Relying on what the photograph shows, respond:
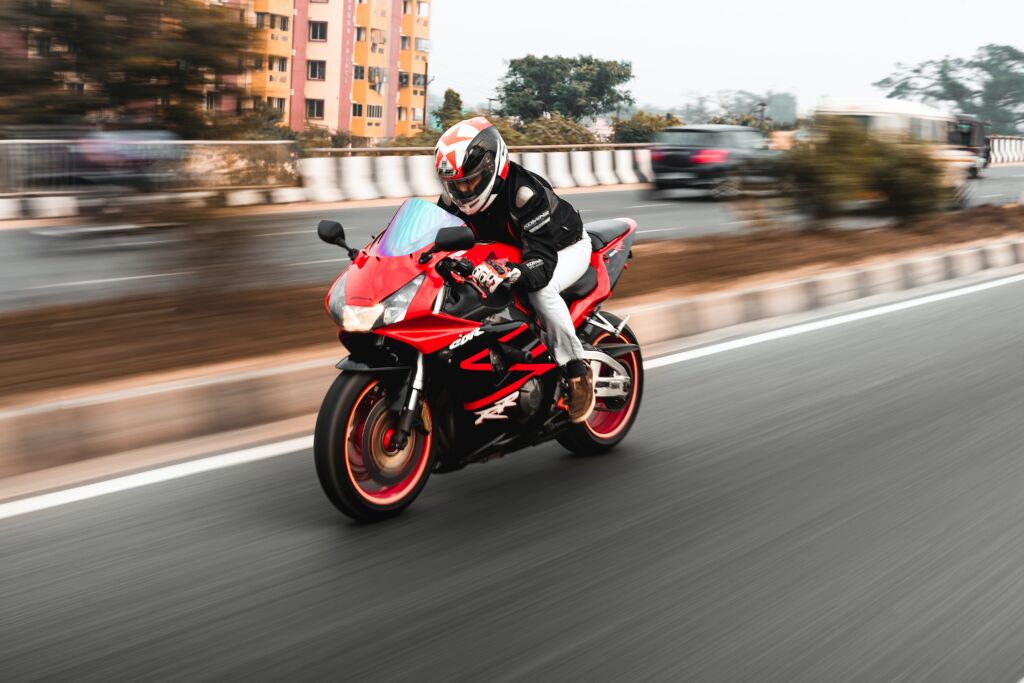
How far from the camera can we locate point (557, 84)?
74.9m

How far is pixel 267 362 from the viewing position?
23.9 ft

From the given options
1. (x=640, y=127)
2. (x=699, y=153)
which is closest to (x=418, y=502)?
(x=699, y=153)

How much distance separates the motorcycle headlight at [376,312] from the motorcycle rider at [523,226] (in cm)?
37

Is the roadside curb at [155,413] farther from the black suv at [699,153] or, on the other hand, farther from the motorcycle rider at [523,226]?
the black suv at [699,153]

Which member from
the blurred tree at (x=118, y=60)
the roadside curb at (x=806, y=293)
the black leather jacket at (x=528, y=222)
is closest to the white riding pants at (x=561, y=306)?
the black leather jacket at (x=528, y=222)

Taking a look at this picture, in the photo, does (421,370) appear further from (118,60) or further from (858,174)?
(858,174)

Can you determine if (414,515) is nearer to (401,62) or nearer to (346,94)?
(346,94)

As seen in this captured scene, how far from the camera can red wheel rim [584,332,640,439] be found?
619 centimetres

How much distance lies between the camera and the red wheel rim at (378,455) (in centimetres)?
477

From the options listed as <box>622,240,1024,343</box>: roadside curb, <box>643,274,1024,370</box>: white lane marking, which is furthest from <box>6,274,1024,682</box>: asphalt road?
<box>622,240,1024,343</box>: roadside curb

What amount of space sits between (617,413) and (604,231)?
948mm

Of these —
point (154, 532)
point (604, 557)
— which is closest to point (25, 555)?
point (154, 532)

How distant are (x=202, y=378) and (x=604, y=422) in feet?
7.09

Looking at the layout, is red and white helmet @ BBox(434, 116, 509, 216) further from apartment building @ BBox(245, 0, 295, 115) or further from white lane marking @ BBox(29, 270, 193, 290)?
white lane marking @ BBox(29, 270, 193, 290)
